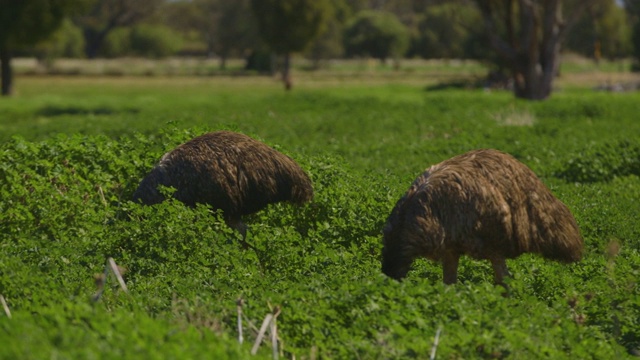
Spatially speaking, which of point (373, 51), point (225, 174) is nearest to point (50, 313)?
point (225, 174)

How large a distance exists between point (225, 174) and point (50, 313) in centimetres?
406

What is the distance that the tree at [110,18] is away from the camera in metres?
96.5

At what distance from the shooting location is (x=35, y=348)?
6219 millimetres

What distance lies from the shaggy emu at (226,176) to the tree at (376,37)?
8309 centimetres

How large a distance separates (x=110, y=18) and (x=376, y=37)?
25785 millimetres

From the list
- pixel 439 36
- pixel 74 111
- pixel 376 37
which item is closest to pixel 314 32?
pixel 74 111

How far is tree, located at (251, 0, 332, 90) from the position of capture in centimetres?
5822

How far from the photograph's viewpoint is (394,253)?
9.14m

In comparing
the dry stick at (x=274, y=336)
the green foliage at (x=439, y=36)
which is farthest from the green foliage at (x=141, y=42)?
the dry stick at (x=274, y=336)

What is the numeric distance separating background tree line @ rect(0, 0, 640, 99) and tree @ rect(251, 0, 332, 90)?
0.06m

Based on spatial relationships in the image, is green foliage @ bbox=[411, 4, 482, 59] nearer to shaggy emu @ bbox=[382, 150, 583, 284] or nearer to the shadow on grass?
the shadow on grass

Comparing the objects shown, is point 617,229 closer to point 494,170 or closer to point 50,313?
point 494,170

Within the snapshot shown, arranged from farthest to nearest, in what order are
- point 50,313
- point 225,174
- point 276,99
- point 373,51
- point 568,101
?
point 373,51, point 276,99, point 568,101, point 225,174, point 50,313

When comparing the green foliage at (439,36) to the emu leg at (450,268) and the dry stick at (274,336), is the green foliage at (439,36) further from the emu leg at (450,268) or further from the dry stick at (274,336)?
the dry stick at (274,336)
